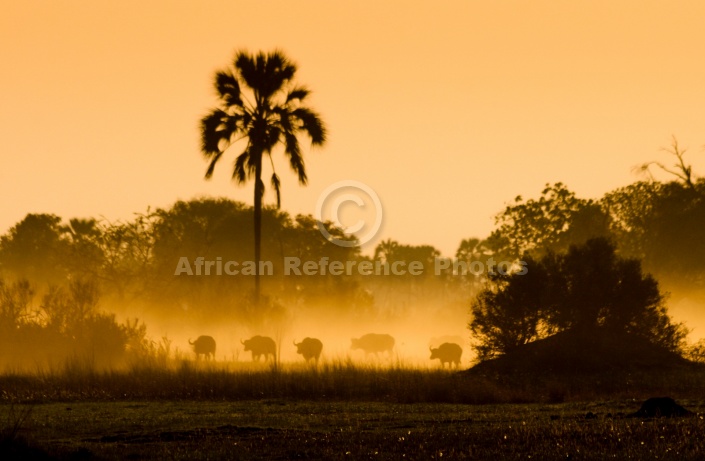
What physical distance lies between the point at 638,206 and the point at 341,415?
164 feet

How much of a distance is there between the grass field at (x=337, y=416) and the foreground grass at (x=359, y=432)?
3 centimetres

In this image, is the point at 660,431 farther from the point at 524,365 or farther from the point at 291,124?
the point at 291,124

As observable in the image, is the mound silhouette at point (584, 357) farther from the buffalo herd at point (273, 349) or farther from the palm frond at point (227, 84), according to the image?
the palm frond at point (227, 84)

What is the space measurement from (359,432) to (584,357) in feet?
50.0

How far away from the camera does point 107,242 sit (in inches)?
2928

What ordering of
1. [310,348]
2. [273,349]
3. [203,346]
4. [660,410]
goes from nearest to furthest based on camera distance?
[660,410] → [273,349] → [203,346] → [310,348]

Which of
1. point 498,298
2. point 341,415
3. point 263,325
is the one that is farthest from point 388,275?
point 341,415

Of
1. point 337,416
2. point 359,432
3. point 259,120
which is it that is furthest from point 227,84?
point 359,432

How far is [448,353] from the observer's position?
4025 centimetres

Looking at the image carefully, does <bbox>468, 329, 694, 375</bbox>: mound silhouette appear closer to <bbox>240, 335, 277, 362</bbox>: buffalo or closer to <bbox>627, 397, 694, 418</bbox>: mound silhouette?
<bbox>627, 397, 694, 418</bbox>: mound silhouette

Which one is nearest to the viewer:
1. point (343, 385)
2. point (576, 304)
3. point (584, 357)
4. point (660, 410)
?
point (660, 410)

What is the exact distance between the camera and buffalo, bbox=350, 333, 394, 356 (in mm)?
49844

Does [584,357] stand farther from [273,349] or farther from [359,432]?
[359,432]

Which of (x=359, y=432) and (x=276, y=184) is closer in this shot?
(x=359, y=432)
